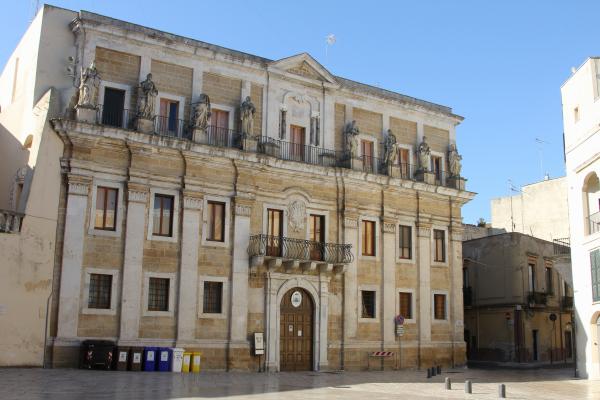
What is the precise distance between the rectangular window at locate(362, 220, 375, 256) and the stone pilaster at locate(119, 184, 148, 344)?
32.6ft

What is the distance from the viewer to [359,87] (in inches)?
1240

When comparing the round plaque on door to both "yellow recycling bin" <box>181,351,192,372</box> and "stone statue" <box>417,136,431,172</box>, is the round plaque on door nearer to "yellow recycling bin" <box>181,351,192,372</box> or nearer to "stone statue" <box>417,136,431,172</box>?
"yellow recycling bin" <box>181,351,192,372</box>

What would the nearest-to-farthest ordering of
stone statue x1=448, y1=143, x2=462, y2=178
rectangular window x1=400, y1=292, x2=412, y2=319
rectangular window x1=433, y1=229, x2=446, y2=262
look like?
rectangular window x1=400, y1=292, x2=412, y2=319
rectangular window x1=433, y1=229, x2=446, y2=262
stone statue x1=448, y1=143, x2=462, y2=178

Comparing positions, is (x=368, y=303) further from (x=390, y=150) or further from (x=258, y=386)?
(x=258, y=386)

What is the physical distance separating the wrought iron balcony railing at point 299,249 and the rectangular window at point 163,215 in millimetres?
3268

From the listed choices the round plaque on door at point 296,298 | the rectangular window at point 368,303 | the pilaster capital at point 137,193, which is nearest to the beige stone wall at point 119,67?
the pilaster capital at point 137,193

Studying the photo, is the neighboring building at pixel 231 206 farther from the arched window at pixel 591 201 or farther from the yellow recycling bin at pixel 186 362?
the arched window at pixel 591 201

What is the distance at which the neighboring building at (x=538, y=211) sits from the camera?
1761 inches

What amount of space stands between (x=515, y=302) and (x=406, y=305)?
9.60m

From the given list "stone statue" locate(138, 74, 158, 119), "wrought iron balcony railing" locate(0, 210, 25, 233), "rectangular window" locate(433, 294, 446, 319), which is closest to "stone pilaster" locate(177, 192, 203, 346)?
"stone statue" locate(138, 74, 158, 119)

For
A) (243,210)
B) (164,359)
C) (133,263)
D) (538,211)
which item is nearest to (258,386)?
(164,359)

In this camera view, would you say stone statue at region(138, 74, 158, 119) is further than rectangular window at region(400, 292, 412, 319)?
No

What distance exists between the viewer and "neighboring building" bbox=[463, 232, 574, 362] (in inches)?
1474

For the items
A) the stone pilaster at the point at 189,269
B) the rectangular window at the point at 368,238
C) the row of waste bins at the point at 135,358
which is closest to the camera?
the row of waste bins at the point at 135,358
